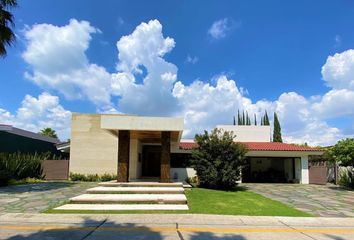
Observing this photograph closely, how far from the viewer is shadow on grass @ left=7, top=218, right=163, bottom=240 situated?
719 centimetres

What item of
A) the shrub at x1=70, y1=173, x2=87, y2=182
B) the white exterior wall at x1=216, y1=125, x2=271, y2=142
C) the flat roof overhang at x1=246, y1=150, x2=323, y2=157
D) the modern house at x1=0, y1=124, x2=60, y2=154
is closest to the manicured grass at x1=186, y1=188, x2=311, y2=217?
the shrub at x1=70, y1=173, x2=87, y2=182

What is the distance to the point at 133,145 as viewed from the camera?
22453mm

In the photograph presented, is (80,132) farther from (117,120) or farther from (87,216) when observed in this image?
(87,216)

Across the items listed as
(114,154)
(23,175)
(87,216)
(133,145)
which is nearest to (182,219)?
(87,216)

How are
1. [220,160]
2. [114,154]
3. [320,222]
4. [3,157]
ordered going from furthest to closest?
[114,154]
[3,157]
[220,160]
[320,222]

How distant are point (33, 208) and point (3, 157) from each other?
12.0m

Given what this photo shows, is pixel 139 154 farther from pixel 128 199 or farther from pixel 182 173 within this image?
pixel 128 199

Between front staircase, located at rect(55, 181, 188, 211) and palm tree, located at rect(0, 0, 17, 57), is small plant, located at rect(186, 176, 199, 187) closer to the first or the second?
front staircase, located at rect(55, 181, 188, 211)

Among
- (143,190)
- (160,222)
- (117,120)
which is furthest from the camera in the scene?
(117,120)

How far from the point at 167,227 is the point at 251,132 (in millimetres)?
23560

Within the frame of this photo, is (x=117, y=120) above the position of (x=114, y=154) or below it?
above

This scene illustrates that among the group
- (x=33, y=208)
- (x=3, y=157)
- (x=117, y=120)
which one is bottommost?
(x=33, y=208)

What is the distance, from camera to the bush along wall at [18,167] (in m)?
19.1

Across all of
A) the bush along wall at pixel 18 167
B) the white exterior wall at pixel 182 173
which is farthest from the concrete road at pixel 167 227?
the white exterior wall at pixel 182 173
